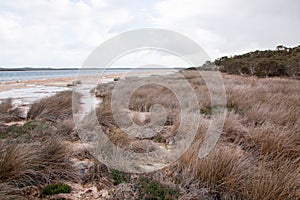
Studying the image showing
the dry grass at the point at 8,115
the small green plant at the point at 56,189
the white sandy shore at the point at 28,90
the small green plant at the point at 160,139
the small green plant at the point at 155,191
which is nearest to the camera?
the small green plant at the point at 155,191

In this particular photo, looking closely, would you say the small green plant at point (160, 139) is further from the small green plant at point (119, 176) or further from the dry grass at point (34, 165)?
the dry grass at point (34, 165)

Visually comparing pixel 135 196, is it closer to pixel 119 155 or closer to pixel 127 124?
pixel 119 155

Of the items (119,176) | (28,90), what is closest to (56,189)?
(119,176)

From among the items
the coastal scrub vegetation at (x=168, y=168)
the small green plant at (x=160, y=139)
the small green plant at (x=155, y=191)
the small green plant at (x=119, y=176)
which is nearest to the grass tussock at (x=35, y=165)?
the coastal scrub vegetation at (x=168, y=168)

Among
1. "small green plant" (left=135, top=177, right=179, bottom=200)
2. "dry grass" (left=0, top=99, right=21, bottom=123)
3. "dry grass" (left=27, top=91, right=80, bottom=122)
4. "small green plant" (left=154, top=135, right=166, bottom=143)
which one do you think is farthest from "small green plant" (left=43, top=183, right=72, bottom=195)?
"dry grass" (left=0, top=99, right=21, bottom=123)

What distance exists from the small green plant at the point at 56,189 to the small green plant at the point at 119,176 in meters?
0.62

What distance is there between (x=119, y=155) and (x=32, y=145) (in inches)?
52.5

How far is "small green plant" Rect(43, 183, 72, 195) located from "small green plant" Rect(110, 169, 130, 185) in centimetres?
62

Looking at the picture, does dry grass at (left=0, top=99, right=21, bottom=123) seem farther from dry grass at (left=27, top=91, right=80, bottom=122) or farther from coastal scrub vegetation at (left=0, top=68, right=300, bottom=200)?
coastal scrub vegetation at (left=0, top=68, right=300, bottom=200)

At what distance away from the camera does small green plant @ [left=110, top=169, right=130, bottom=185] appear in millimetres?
3326

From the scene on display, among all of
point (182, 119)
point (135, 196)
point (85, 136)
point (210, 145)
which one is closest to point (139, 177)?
point (135, 196)

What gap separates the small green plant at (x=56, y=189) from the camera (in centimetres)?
295

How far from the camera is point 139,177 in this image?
3230mm

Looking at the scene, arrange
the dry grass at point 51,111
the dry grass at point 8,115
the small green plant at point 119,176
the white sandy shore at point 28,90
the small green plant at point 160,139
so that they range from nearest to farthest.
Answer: the small green plant at point 119,176 → the small green plant at point 160,139 → the dry grass at point 8,115 → the dry grass at point 51,111 → the white sandy shore at point 28,90
